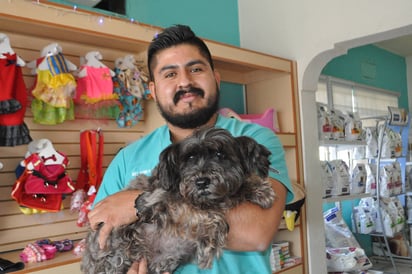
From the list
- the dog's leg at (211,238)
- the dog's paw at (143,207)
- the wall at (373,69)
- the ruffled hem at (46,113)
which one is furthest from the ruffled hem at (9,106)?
the wall at (373,69)

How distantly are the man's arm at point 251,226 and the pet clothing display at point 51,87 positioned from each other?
1.71m

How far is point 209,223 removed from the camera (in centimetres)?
141

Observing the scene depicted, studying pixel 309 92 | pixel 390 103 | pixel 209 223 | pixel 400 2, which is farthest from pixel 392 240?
pixel 209 223

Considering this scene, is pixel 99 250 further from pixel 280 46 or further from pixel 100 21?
pixel 280 46

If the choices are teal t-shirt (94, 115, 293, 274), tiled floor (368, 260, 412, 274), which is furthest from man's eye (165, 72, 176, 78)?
tiled floor (368, 260, 412, 274)

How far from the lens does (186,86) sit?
1.64 m

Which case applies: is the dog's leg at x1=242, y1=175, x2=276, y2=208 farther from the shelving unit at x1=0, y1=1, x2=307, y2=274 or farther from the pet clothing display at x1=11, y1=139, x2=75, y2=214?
the pet clothing display at x1=11, y1=139, x2=75, y2=214

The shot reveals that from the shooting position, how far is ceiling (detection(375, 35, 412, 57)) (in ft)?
24.5

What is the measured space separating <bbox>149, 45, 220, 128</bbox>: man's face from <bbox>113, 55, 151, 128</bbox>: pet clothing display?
1.31m

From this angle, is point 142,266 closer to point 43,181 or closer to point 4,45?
point 43,181

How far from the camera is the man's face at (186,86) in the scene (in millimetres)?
1655

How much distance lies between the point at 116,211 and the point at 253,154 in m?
0.55

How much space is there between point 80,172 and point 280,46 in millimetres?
2644

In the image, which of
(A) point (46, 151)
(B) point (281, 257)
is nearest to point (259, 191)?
(A) point (46, 151)
